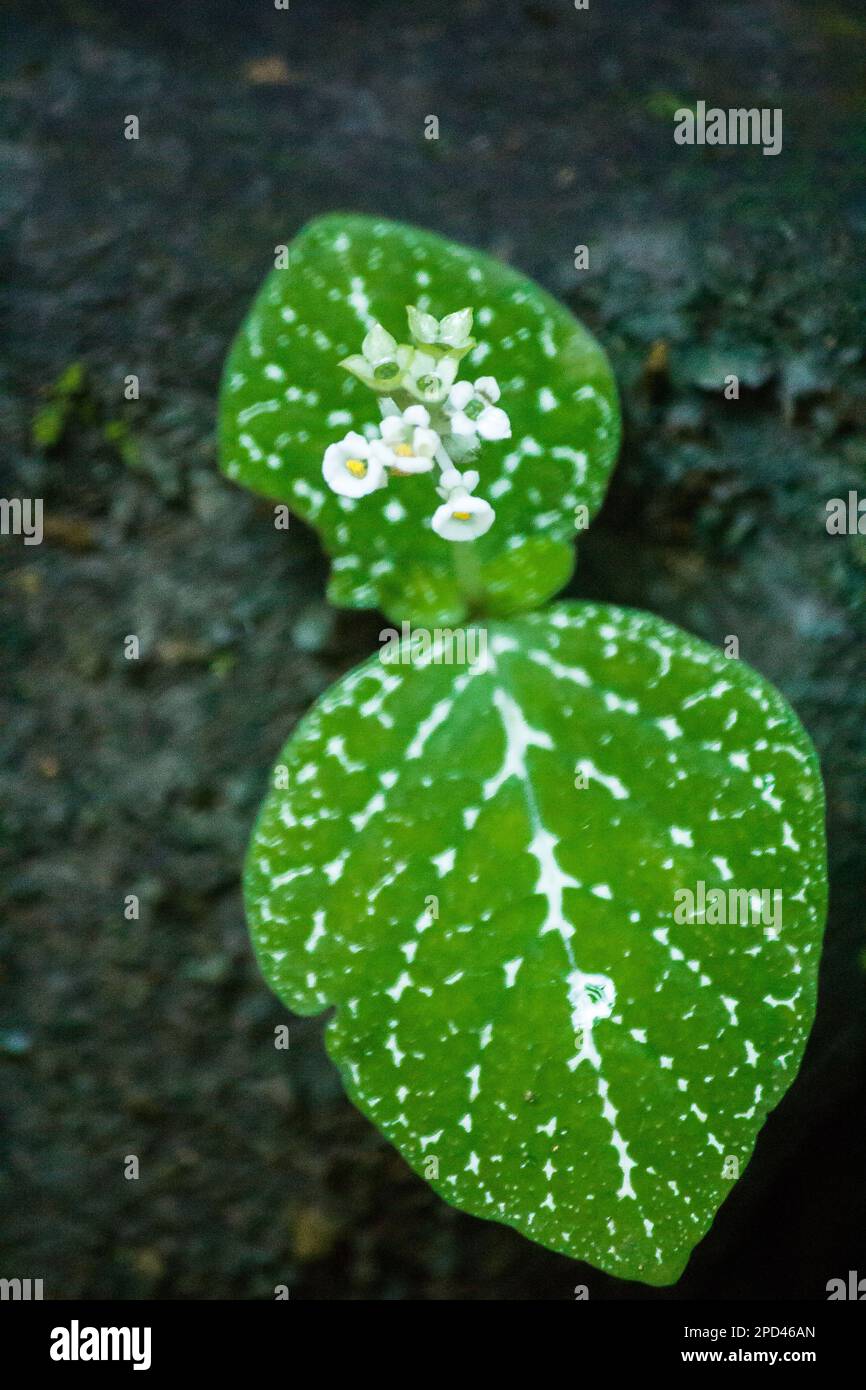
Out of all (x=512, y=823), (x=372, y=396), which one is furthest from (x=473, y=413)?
(x=512, y=823)

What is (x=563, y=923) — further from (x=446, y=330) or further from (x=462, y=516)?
(x=446, y=330)

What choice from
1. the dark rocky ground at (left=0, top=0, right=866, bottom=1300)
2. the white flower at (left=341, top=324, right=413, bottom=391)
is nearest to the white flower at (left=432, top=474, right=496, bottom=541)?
the white flower at (left=341, top=324, right=413, bottom=391)

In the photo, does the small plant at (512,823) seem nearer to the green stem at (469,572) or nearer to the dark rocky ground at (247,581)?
the green stem at (469,572)

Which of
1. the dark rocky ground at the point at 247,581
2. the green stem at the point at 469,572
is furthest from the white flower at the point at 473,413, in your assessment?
the dark rocky ground at the point at 247,581

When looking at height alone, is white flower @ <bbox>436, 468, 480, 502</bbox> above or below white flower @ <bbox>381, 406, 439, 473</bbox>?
below

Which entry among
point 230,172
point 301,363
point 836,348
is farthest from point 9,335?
point 836,348

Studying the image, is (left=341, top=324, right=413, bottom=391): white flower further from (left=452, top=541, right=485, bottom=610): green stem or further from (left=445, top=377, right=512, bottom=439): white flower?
(left=452, top=541, right=485, bottom=610): green stem
